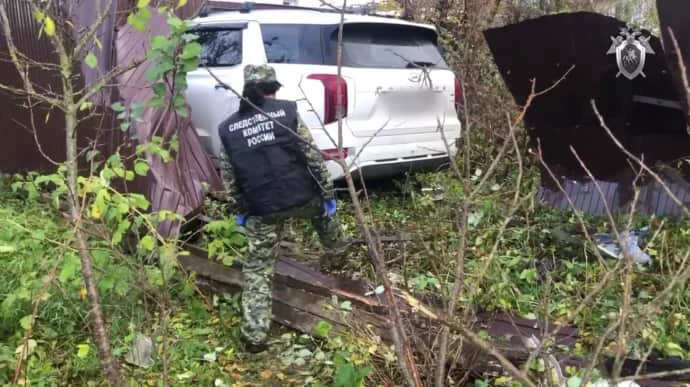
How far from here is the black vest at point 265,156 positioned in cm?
355

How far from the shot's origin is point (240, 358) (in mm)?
3527

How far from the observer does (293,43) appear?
16.9 feet

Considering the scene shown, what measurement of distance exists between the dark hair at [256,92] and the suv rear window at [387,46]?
1521 millimetres

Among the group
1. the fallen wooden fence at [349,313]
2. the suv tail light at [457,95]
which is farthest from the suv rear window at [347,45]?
the fallen wooden fence at [349,313]

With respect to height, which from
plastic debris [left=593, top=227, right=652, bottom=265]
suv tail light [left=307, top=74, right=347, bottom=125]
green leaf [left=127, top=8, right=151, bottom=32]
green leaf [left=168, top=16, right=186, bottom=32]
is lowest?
plastic debris [left=593, top=227, right=652, bottom=265]

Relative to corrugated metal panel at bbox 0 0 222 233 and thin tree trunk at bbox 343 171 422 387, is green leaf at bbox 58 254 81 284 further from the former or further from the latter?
thin tree trunk at bbox 343 171 422 387

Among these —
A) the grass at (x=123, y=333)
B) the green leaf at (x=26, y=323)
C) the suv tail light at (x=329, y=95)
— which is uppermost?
the suv tail light at (x=329, y=95)

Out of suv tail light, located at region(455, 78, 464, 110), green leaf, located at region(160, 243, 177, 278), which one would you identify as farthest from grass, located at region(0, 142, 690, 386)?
suv tail light, located at region(455, 78, 464, 110)

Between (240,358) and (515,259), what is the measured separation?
1.81 metres

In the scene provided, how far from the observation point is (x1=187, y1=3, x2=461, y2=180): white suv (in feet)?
16.3

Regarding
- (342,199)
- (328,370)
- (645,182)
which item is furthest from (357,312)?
(342,199)

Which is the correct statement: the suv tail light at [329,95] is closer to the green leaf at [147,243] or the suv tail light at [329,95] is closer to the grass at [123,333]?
the grass at [123,333]

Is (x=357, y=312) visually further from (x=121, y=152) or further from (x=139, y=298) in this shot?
(x=121, y=152)

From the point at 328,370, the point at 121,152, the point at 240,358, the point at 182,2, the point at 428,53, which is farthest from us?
the point at 428,53
